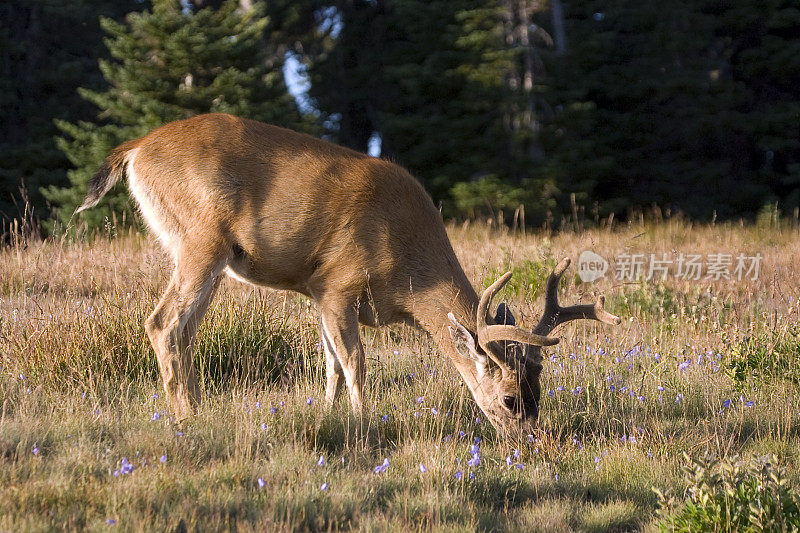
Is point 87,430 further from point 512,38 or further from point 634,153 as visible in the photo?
point 634,153

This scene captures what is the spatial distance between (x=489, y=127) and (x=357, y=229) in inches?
628

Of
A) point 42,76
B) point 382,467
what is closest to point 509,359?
point 382,467

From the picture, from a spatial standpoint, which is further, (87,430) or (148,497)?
(87,430)

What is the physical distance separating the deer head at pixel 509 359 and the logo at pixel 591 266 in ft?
16.8

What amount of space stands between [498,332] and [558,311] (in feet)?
1.68

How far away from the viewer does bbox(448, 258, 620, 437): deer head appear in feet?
17.2

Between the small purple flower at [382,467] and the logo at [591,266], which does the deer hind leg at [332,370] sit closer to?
the small purple flower at [382,467]

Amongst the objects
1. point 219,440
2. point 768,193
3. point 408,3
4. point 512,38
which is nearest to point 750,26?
point 768,193

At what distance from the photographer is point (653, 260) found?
11977 mm

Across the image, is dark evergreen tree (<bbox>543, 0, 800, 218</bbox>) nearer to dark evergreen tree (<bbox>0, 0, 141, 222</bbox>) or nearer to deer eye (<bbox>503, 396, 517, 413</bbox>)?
dark evergreen tree (<bbox>0, 0, 141, 222</bbox>)

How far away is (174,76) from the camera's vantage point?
15953 mm

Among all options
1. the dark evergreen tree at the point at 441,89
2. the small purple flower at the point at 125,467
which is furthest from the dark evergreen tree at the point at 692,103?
the small purple flower at the point at 125,467

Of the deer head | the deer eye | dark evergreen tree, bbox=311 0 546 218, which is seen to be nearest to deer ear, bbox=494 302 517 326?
the deer head

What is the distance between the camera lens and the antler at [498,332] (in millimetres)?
4895
